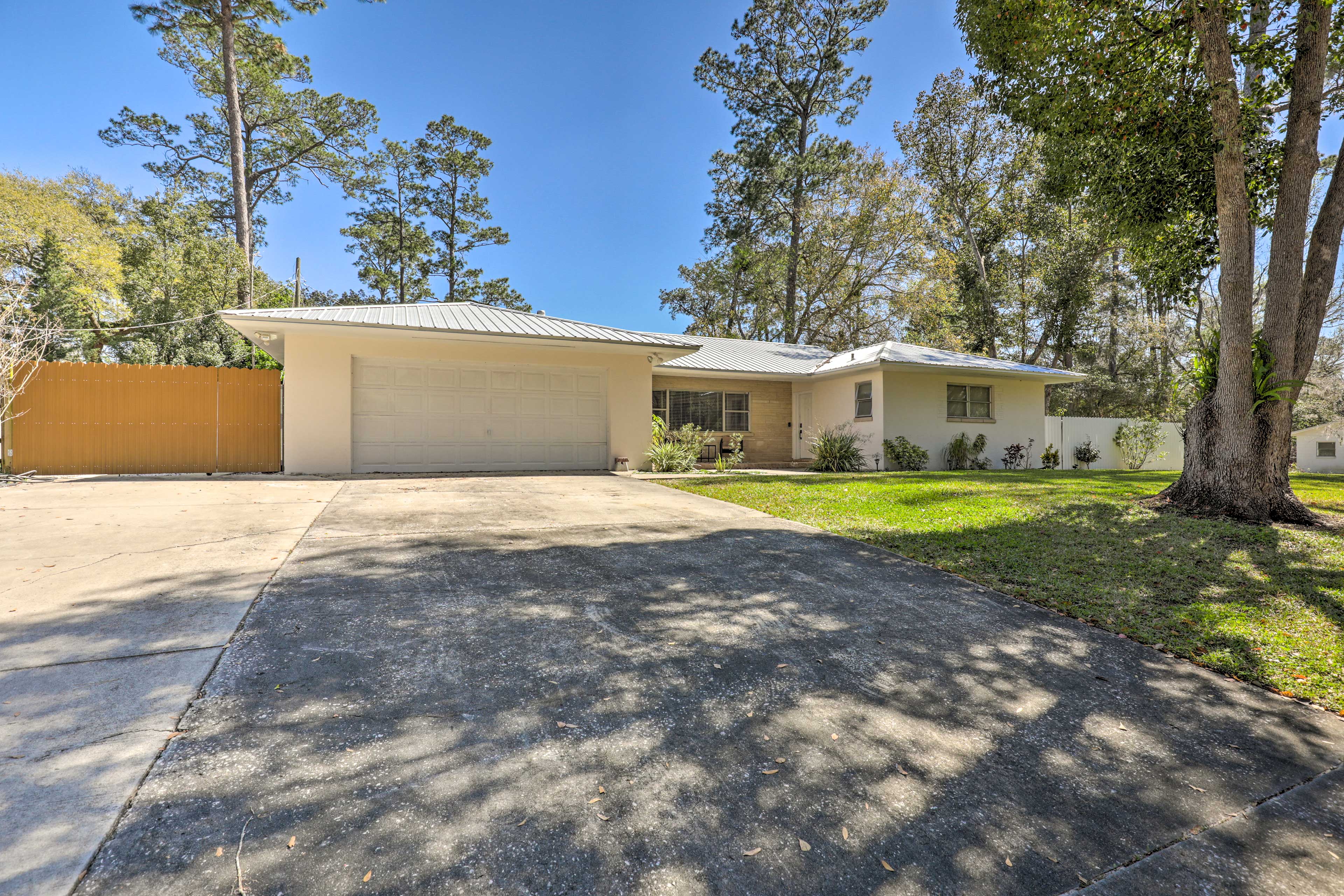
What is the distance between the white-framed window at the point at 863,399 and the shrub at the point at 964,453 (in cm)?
224

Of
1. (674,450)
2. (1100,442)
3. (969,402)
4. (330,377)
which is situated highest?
(330,377)

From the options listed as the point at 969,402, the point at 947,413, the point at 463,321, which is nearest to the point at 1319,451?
the point at 969,402

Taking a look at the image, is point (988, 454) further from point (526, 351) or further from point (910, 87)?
point (910, 87)

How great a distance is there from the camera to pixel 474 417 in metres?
11.5

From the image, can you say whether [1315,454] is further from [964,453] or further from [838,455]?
[838,455]

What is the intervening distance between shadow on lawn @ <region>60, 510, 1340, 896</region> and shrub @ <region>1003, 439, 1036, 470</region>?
534 inches

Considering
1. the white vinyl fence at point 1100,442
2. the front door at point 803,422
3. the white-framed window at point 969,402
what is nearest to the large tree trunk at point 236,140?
the front door at point 803,422

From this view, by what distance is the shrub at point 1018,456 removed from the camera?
15.2m

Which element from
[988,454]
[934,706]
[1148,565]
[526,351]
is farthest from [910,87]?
[934,706]

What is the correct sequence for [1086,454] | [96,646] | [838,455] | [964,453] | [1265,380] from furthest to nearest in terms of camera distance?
[1086,454]
[964,453]
[838,455]
[1265,380]
[96,646]

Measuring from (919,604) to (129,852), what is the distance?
3625 mm

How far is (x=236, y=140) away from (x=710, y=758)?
24.6m

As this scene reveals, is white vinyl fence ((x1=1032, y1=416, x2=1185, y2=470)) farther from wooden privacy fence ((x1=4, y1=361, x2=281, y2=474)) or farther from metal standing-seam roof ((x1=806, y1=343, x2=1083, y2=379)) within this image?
wooden privacy fence ((x1=4, y1=361, x2=281, y2=474))

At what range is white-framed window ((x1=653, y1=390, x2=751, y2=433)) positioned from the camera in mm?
15500
